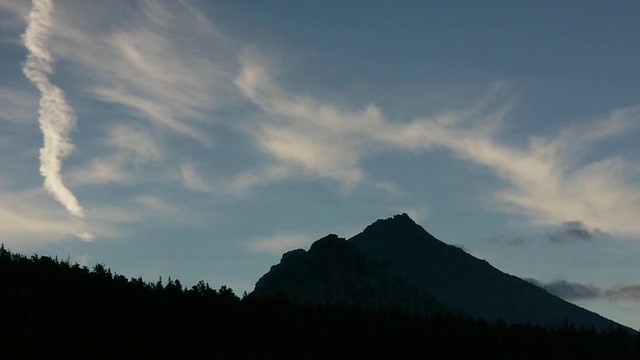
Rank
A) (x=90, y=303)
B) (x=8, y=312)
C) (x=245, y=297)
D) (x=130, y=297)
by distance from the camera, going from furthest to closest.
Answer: (x=245, y=297) → (x=130, y=297) → (x=90, y=303) → (x=8, y=312)

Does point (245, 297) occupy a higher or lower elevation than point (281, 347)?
higher

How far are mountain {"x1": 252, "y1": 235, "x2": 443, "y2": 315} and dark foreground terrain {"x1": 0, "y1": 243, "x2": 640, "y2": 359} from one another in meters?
105

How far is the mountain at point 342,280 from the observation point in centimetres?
17200

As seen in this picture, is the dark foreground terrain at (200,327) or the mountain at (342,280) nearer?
the dark foreground terrain at (200,327)

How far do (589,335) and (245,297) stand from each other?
1234 inches

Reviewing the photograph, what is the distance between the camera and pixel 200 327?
46.1m

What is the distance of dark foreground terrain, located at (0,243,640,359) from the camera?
3834 centimetres

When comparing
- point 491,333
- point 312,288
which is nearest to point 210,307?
point 491,333

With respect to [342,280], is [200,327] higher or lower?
lower

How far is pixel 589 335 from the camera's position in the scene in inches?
2729

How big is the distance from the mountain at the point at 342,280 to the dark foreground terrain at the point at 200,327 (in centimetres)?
10503

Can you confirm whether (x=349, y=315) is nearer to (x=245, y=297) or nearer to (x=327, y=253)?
(x=245, y=297)

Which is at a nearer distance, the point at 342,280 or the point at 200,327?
the point at 200,327

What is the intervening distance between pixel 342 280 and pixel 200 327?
13302 centimetres
